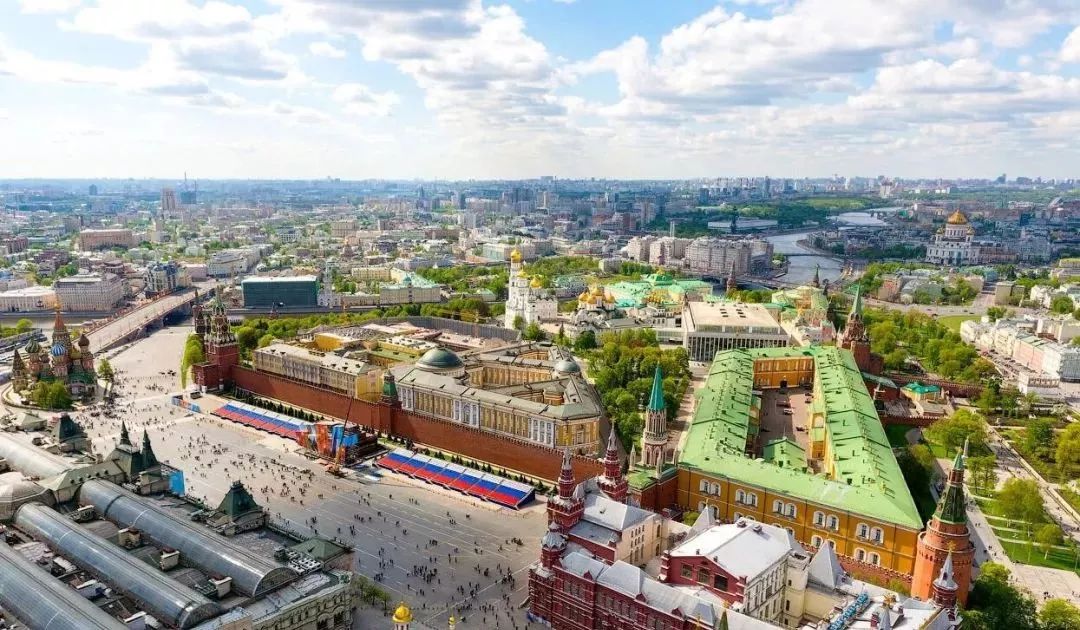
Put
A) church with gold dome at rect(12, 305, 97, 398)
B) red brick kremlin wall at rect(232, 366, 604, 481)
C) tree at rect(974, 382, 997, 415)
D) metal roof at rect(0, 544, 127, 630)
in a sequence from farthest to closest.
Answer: church with gold dome at rect(12, 305, 97, 398), tree at rect(974, 382, 997, 415), red brick kremlin wall at rect(232, 366, 604, 481), metal roof at rect(0, 544, 127, 630)

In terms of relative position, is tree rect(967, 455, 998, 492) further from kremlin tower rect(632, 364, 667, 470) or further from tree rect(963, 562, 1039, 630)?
kremlin tower rect(632, 364, 667, 470)

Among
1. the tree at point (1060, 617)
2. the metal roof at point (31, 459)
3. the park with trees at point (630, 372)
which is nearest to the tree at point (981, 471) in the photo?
the tree at point (1060, 617)

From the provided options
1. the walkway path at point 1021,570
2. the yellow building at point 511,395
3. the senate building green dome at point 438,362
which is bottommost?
the walkway path at point 1021,570

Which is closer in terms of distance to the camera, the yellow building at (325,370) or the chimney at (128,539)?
the chimney at (128,539)

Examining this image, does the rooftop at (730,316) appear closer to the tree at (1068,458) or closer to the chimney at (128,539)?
the tree at (1068,458)

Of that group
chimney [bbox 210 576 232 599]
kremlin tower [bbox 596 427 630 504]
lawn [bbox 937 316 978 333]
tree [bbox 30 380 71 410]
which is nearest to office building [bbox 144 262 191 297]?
tree [bbox 30 380 71 410]
